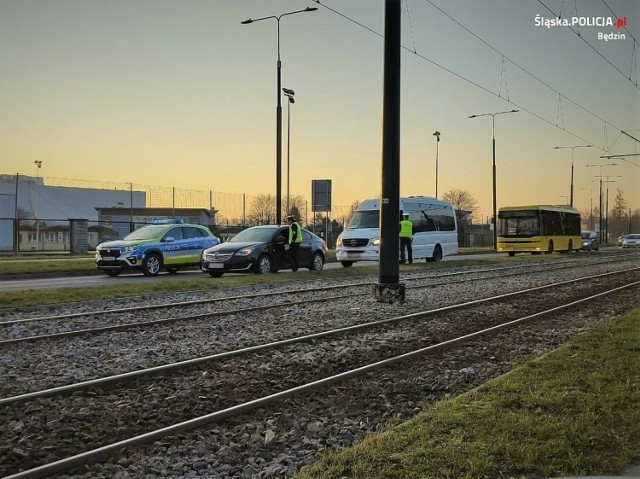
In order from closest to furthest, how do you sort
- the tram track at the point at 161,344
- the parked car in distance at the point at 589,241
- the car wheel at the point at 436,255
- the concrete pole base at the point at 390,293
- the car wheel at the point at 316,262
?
the tram track at the point at 161,344 < the concrete pole base at the point at 390,293 < the car wheel at the point at 316,262 < the car wheel at the point at 436,255 < the parked car in distance at the point at 589,241

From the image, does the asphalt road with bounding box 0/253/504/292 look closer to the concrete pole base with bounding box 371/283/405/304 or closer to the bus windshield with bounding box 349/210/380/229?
the bus windshield with bounding box 349/210/380/229

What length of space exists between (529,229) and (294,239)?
72.4 feet

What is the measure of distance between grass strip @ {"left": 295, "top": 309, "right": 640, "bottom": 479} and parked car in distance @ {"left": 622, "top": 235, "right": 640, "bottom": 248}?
196 feet

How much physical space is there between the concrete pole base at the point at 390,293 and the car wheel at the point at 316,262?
873cm

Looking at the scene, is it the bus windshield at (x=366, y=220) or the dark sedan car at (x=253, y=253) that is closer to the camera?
the dark sedan car at (x=253, y=253)

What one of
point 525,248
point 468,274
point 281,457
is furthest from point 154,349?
point 525,248

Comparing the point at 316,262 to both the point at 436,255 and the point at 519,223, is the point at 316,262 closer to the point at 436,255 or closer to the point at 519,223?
the point at 436,255

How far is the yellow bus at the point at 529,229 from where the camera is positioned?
38.0 metres

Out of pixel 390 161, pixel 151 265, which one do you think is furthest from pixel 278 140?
pixel 390 161

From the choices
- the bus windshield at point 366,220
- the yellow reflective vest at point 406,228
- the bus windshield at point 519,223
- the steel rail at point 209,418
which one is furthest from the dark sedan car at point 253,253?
the bus windshield at point 519,223

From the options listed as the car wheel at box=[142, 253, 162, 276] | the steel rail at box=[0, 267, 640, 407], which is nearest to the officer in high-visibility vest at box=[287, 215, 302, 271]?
the car wheel at box=[142, 253, 162, 276]

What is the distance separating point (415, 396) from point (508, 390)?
876mm

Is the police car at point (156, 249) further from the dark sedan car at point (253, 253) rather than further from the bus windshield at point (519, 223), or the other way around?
the bus windshield at point (519, 223)

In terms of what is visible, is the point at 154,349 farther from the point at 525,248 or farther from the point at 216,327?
the point at 525,248
